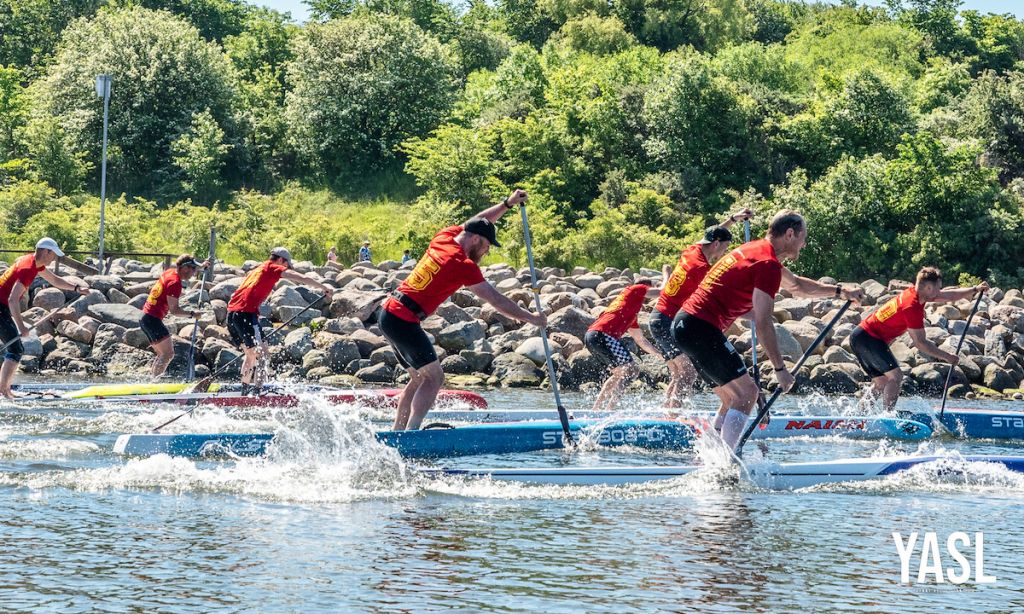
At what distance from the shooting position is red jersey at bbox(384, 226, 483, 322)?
1020 cm

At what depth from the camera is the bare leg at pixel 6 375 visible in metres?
15.4

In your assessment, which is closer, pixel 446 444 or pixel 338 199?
pixel 446 444

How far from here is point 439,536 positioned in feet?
26.0

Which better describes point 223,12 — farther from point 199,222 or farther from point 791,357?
point 791,357

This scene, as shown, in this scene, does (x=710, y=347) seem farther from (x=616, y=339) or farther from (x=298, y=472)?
(x=616, y=339)

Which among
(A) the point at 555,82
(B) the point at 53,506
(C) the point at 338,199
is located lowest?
(B) the point at 53,506

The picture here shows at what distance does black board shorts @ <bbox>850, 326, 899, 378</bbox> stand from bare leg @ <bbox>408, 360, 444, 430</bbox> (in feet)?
18.3

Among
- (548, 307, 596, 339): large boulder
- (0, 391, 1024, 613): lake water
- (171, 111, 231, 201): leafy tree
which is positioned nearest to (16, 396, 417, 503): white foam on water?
(0, 391, 1024, 613): lake water

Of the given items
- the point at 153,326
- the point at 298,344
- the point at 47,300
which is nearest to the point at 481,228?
the point at 153,326

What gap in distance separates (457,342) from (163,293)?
8183mm

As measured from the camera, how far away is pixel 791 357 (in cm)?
2306

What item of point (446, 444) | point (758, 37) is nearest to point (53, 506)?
point (446, 444)

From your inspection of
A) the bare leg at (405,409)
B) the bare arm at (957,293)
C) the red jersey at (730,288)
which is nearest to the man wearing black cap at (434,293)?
the bare leg at (405,409)

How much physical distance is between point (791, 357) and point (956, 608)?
16908 mm
